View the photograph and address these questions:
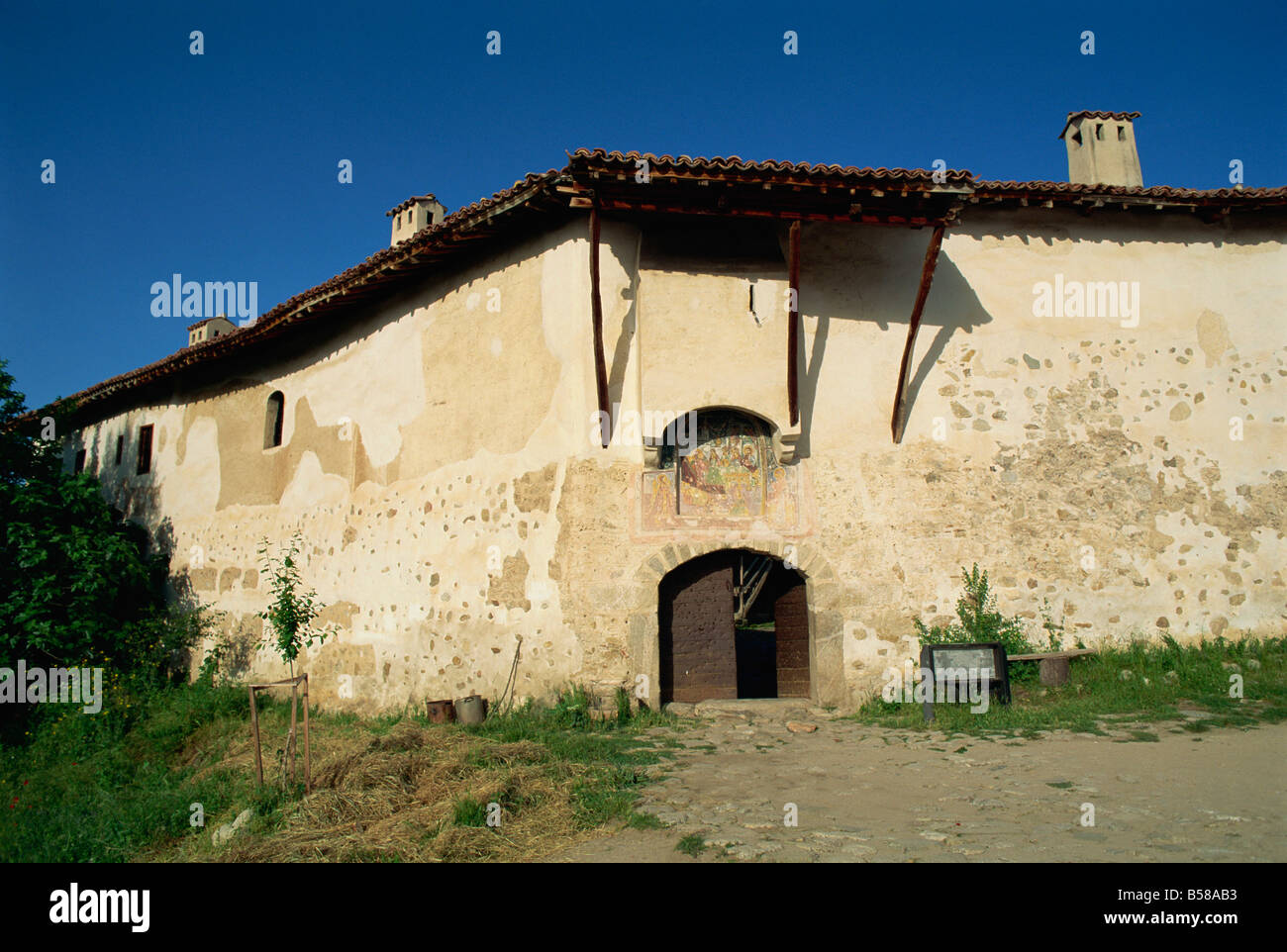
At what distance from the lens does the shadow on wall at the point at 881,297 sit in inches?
413

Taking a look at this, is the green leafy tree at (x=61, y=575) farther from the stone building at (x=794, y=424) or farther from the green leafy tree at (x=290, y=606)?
the stone building at (x=794, y=424)

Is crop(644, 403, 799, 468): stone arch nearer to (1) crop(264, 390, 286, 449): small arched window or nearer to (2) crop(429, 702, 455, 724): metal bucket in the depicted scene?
(2) crop(429, 702, 455, 724): metal bucket

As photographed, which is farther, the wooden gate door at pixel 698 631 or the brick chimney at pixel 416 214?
the brick chimney at pixel 416 214

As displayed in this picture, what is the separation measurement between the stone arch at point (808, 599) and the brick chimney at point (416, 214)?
9.16 metres

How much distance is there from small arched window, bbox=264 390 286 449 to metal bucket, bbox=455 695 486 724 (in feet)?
23.5

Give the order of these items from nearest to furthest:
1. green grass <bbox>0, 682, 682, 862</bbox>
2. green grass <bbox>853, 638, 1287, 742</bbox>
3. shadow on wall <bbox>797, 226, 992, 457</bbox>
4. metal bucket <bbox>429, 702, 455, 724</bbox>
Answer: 1. green grass <bbox>0, 682, 682, 862</bbox>
2. green grass <bbox>853, 638, 1287, 742</bbox>
3. metal bucket <bbox>429, 702, 455, 724</bbox>
4. shadow on wall <bbox>797, 226, 992, 457</bbox>

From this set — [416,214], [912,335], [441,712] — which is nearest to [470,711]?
[441,712]

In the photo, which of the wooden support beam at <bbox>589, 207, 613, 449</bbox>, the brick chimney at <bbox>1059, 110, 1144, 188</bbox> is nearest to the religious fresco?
the wooden support beam at <bbox>589, 207, 613, 449</bbox>

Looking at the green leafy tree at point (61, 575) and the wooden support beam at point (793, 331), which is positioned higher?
the wooden support beam at point (793, 331)

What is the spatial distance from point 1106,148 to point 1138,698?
29.7ft

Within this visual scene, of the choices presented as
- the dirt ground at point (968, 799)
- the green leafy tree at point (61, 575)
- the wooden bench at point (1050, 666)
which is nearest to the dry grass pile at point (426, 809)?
the dirt ground at point (968, 799)

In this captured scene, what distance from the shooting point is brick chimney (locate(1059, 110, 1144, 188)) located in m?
13.1
